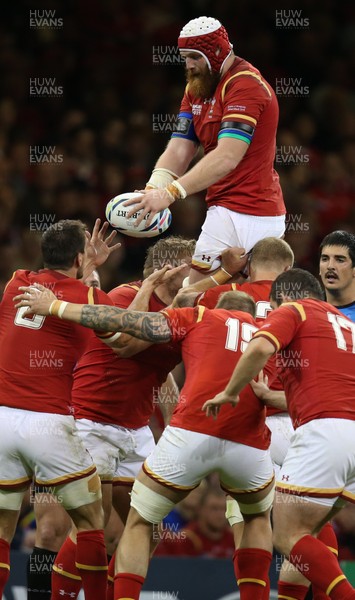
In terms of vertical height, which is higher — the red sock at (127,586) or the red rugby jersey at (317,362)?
the red rugby jersey at (317,362)

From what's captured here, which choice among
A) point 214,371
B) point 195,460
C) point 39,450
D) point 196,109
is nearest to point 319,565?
point 195,460

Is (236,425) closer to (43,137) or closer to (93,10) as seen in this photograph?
(43,137)

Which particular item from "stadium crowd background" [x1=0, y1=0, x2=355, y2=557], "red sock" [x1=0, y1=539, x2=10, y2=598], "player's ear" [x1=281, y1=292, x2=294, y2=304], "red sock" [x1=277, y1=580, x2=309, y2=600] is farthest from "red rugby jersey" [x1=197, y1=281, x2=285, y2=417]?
"stadium crowd background" [x1=0, y1=0, x2=355, y2=557]

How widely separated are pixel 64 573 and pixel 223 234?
89.1 inches

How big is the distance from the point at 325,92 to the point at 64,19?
307cm

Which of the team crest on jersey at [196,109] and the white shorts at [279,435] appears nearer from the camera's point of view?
the white shorts at [279,435]

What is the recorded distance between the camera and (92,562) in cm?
657

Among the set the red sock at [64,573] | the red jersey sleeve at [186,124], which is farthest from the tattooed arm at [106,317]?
the red jersey sleeve at [186,124]

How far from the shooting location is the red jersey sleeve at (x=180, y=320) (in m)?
6.32

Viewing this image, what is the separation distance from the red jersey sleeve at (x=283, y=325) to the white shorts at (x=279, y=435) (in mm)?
1296

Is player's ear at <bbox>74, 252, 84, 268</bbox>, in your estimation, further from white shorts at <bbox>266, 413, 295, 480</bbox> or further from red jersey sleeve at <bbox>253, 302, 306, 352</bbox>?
white shorts at <bbox>266, 413, 295, 480</bbox>

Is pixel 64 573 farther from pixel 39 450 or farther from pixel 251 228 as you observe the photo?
pixel 251 228

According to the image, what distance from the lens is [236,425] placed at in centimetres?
615

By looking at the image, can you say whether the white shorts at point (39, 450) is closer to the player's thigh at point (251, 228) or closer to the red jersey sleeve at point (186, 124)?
the player's thigh at point (251, 228)
